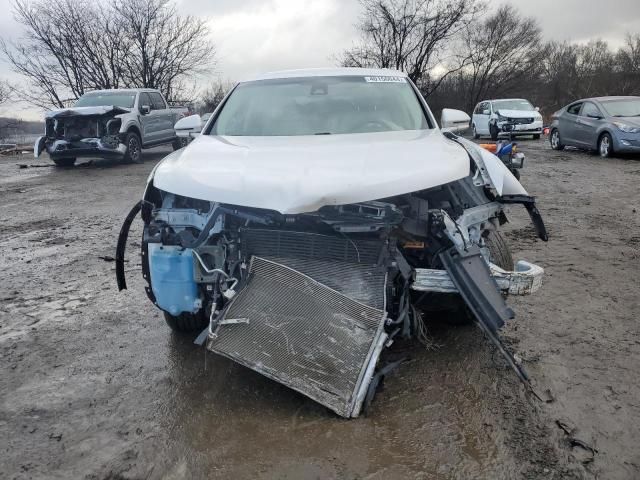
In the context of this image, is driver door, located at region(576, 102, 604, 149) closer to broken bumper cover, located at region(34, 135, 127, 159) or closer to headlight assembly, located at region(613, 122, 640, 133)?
headlight assembly, located at region(613, 122, 640, 133)

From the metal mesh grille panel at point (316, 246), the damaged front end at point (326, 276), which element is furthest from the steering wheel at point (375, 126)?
the metal mesh grille panel at point (316, 246)

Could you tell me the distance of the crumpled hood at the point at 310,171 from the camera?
7.60 feet

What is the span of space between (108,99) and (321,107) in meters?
10.7

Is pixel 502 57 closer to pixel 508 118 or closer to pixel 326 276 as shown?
pixel 508 118

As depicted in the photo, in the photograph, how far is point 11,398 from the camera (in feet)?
8.81

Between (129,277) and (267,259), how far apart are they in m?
2.42

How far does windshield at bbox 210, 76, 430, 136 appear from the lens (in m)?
3.69

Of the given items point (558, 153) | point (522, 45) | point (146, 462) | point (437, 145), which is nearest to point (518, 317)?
point (437, 145)

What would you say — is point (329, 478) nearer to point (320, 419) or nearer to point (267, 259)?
point (320, 419)

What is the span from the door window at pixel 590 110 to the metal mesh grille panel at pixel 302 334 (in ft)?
40.8

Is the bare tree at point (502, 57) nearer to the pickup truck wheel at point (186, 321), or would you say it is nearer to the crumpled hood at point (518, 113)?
the crumpled hood at point (518, 113)

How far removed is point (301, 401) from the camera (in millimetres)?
2557

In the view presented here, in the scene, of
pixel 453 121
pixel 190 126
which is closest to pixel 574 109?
pixel 453 121

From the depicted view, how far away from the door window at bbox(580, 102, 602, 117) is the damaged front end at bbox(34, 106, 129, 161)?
37.8 ft
